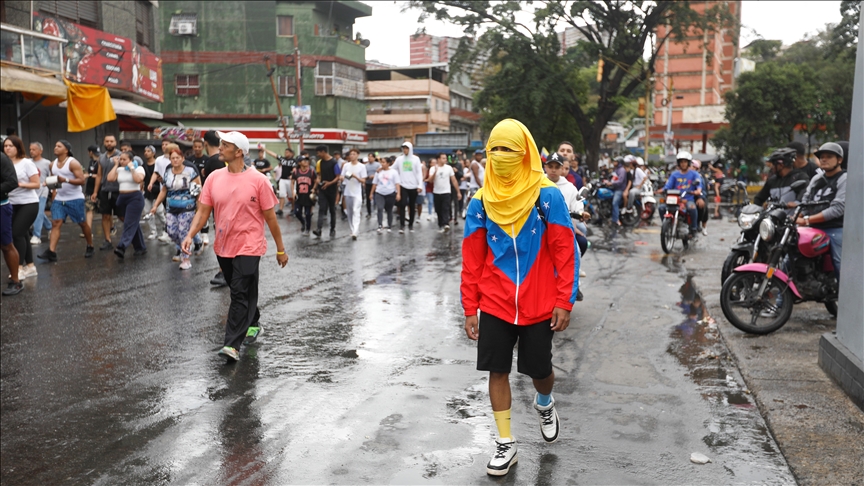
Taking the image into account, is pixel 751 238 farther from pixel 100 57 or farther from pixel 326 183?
pixel 100 57

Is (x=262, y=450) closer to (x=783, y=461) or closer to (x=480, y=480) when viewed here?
(x=480, y=480)

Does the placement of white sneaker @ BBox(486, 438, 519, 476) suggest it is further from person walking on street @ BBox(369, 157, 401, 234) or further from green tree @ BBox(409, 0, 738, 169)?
green tree @ BBox(409, 0, 738, 169)

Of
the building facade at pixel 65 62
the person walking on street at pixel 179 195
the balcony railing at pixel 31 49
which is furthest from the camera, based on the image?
the building facade at pixel 65 62

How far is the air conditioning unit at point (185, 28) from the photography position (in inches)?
2007

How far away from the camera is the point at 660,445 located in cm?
473

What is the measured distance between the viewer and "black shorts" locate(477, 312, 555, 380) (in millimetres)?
4328

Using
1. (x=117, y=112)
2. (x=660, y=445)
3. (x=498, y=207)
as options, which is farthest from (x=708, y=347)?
(x=117, y=112)

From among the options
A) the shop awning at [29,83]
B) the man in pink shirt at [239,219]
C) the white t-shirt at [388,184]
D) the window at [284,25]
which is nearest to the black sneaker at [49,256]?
Answer: the man in pink shirt at [239,219]

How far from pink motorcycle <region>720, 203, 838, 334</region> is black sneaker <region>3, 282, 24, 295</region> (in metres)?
7.96

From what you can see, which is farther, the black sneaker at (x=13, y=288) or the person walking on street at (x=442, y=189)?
the person walking on street at (x=442, y=189)

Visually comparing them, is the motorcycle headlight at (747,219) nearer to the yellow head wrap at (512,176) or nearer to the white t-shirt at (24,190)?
the yellow head wrap at (512,176)

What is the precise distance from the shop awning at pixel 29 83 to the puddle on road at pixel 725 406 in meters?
16.5

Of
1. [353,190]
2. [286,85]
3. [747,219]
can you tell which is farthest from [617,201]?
[286,85]

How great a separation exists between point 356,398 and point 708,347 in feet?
11.1
